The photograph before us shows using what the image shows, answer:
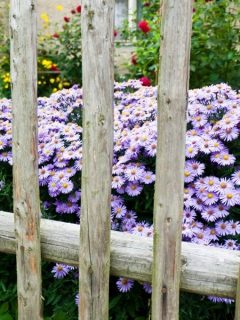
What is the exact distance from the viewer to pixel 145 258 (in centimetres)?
166

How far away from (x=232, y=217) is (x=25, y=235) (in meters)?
0.81

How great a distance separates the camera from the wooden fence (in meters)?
1.43

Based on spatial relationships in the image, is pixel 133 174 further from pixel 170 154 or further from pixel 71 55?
pixel 71 55

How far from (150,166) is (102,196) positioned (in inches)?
25.5

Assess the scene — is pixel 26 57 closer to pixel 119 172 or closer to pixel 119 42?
pixel 119 172

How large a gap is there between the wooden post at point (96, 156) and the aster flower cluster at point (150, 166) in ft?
0.87

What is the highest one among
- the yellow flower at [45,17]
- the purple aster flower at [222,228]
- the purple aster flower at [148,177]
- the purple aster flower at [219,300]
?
the yellow flower at [45,17]

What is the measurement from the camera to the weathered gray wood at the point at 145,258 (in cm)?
161

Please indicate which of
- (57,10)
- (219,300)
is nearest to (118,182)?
(219,300)

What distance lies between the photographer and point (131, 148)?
2123 millimetres

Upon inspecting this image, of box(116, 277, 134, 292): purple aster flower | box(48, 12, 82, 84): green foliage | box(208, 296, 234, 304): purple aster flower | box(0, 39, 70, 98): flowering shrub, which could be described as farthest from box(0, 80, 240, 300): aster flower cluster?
box(0, 39, 70, 98): flowering shrub

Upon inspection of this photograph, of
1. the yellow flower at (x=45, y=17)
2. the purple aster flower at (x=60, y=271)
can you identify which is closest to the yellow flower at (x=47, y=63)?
the yellow flower at (x=45, y=17)

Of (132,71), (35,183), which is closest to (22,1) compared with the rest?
(35,183)

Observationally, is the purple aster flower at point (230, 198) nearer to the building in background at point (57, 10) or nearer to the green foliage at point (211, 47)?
the green foliage at point (211, 47)
